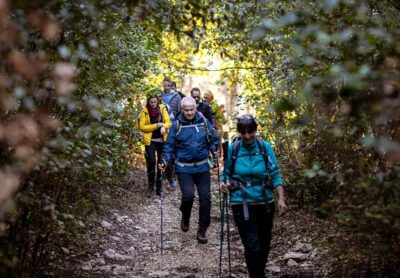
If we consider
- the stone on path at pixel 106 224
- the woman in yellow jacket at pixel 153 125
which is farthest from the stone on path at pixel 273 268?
the woman in yellow jacket at pixel 153 125

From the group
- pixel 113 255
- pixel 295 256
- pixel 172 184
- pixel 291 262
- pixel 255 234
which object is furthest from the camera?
pixel 172 184

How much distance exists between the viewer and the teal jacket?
20.2ft

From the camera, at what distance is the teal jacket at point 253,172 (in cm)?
615

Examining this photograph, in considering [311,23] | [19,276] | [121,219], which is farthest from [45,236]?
[121,219]

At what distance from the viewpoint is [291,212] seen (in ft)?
33.7

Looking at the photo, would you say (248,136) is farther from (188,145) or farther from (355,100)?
(188,145)

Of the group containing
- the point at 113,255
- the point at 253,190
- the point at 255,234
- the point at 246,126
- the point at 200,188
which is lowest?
the point at 113,255

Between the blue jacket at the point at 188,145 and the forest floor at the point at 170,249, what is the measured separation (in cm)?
147

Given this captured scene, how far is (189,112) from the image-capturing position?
8.68 meters

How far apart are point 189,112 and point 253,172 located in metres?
2.79

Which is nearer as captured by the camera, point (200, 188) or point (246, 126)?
point (246, 126)

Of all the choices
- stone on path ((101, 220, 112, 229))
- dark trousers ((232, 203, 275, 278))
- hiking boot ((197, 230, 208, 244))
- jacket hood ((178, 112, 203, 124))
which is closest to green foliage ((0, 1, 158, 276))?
Result: dark trousers ((232, 203, 275, 278))

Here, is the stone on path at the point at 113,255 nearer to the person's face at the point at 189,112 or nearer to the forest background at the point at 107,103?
the forest background at the point at 107,103

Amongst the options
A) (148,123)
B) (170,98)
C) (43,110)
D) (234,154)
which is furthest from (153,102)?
(43,110)
